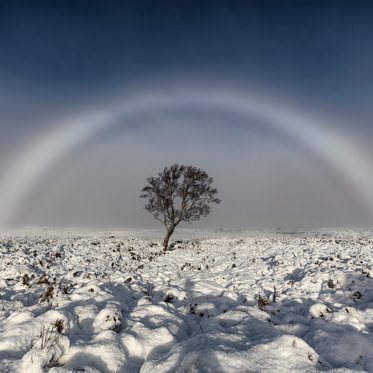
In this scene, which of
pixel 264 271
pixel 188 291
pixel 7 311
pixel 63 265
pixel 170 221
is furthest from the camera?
pixel 170 221

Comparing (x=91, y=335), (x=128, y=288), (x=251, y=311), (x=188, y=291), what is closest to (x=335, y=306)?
(x=251, y=311)

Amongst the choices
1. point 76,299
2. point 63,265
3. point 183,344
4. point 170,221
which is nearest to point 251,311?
point 183,344

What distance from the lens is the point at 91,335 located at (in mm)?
3279

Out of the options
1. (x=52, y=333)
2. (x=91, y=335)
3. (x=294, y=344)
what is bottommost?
(x=91, y=335)

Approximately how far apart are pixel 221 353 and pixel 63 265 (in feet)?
31.2

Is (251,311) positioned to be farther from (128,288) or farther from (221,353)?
(128,288)

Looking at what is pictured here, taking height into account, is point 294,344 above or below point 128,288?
above

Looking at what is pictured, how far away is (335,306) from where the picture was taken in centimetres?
461

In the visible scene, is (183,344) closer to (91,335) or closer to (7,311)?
(91,335)

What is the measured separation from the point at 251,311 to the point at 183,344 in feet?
6.78

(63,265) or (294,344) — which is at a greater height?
(294,344)

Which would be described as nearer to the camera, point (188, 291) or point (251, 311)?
point (251, 311)

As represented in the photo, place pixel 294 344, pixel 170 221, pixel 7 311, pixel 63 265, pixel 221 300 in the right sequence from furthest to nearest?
pixel 170 221
pixel 63 265
pixel 221 300
pixel 7 311
pixel 294 344

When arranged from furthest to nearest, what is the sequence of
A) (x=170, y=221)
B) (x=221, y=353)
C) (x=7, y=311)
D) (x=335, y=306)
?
(x=170, y=221)
(x=335, y=306)
(x=7, y=311)
(x=221, y=353)
